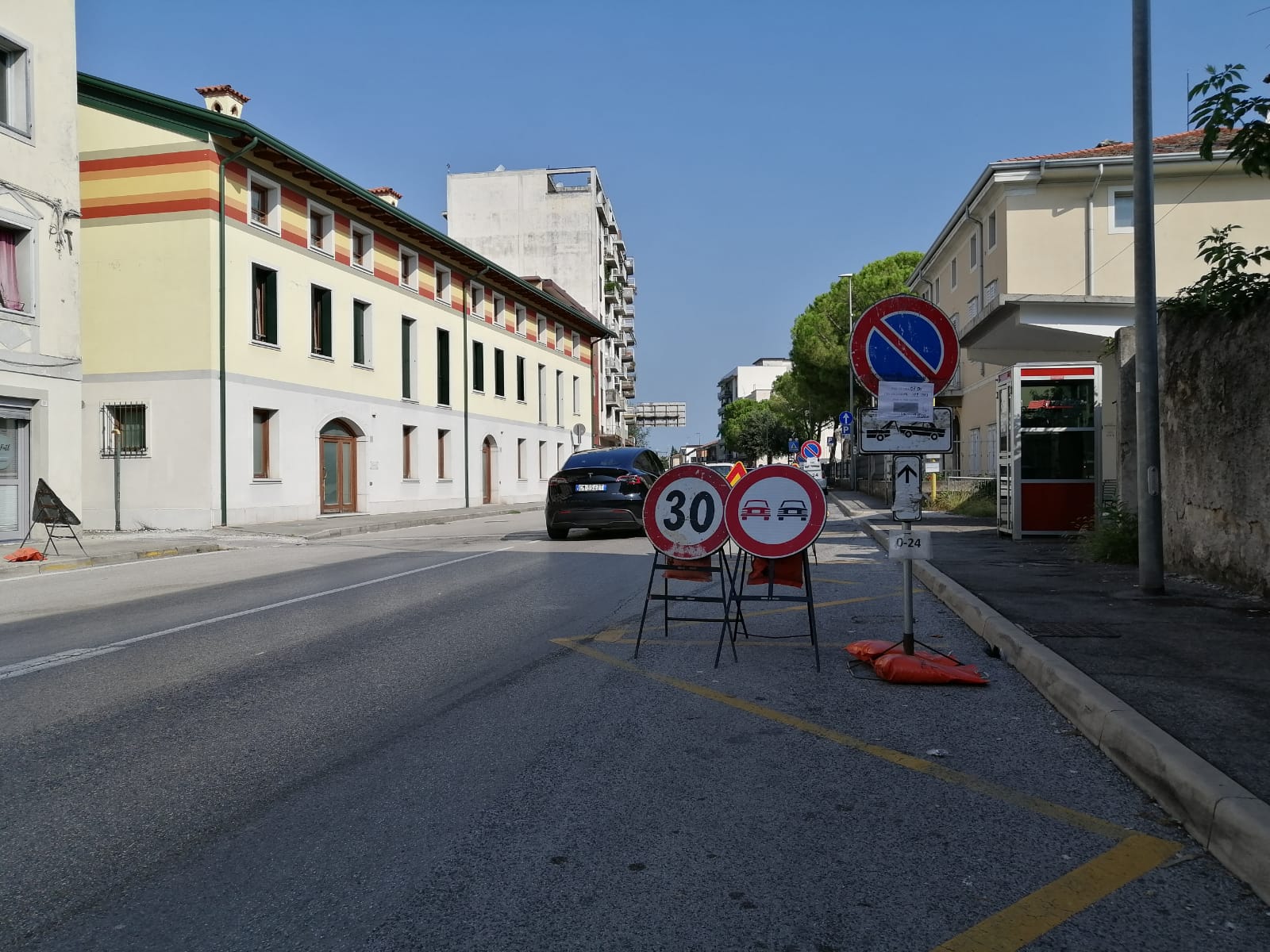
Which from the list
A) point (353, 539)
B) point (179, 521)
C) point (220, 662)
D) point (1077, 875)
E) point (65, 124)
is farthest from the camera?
point (179, 521)

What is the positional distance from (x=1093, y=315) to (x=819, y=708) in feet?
37.8

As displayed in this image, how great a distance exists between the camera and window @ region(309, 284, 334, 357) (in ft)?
86.6

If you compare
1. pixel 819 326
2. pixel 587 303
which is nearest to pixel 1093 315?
pixel 819 326

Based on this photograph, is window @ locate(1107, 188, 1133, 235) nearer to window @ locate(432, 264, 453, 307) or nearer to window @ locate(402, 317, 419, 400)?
window @ locate(432, 264, 453, 307)

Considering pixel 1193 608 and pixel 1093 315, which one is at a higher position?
pixel 1093 315

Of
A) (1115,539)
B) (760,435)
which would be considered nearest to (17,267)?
(1115,539)

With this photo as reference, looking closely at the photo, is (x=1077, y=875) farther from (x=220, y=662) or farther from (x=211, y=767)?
(x=220, y=662)

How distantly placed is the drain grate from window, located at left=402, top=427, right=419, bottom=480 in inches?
1044

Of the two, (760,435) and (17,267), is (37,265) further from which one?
(760,435)

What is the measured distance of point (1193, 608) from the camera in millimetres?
7578

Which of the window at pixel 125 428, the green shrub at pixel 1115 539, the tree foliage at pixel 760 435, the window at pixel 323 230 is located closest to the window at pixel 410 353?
the window at pixel 323 230


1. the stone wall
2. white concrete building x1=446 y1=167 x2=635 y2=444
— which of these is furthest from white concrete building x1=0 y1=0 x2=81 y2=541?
white concrete building x1=446 y1=167 x2=635 y2=444

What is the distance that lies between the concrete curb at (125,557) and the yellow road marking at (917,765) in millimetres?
10741

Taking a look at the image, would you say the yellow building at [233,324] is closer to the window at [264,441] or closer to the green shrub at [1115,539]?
the window at [264,441]
